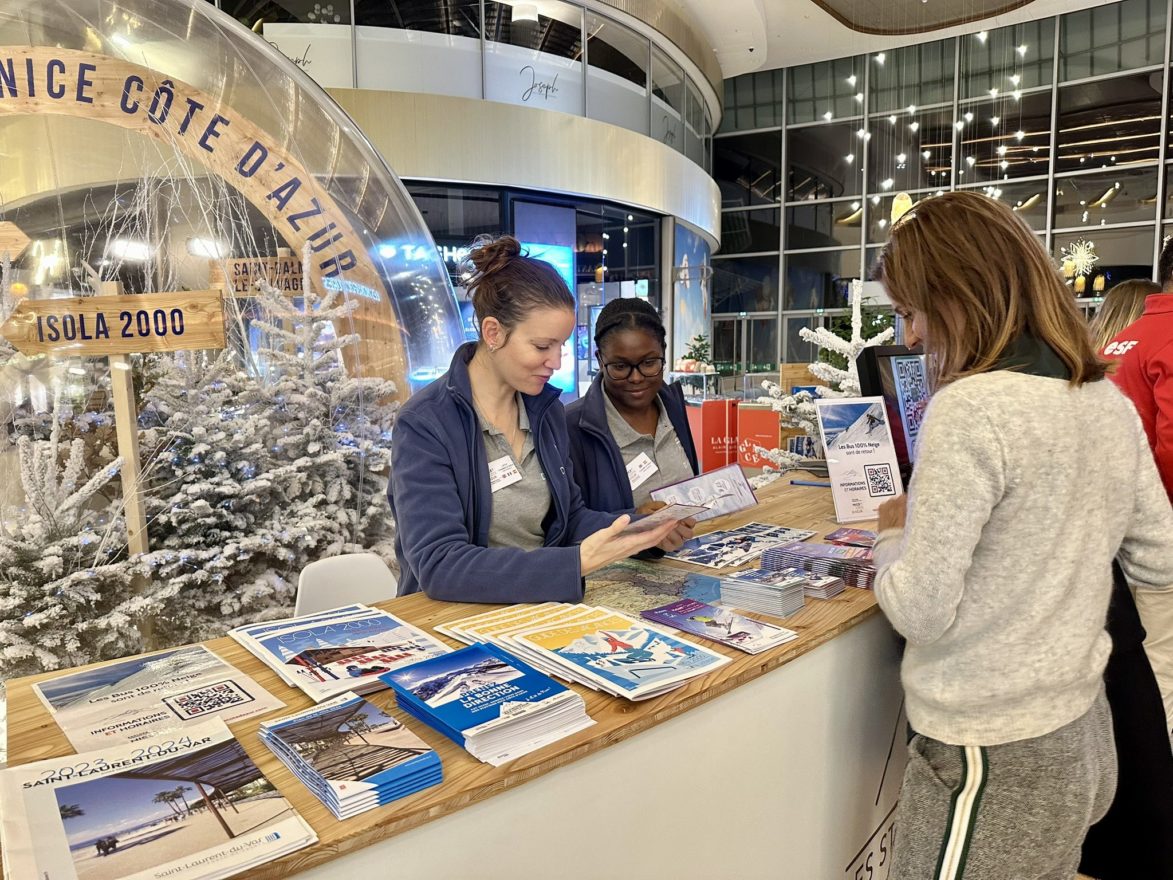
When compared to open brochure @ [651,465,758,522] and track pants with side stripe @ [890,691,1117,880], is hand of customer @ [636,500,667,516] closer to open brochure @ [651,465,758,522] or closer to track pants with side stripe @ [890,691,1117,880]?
open brochure @ [651,465,758,522]

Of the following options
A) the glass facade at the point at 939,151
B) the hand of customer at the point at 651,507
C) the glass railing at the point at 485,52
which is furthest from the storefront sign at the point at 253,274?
the glass facade at the point at 939,151

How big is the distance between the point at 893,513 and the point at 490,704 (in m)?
0.87

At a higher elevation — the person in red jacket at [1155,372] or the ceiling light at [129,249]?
the ceiling light at [129,249]

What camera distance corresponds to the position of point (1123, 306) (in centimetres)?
324

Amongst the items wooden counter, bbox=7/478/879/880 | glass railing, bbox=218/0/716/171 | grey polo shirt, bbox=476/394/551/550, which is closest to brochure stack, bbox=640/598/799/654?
wooden counter, bbox=7/478/879/880

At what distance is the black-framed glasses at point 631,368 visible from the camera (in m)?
2.45

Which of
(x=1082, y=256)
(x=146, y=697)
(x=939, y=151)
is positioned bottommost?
(x=146, y=697)

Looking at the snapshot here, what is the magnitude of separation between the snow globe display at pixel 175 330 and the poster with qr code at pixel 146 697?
180 cm

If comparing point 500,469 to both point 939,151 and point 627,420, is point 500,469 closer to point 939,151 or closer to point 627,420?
point 627,420

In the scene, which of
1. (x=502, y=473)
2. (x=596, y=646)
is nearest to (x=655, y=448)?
(x=502, y=473)

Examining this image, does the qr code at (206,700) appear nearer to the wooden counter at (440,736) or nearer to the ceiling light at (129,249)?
the wooden counter at (440,736)

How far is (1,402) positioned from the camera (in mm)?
2684

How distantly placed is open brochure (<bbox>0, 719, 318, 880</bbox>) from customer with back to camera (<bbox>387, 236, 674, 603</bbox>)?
0.65 metres

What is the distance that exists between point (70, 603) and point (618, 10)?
848cm
